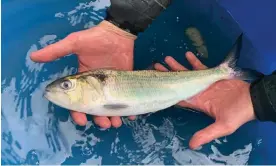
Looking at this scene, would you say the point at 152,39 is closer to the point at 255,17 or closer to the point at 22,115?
the point at 255,17

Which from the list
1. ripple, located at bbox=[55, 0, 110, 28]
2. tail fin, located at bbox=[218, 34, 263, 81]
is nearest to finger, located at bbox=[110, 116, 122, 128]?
tail fin, located at bbox=[218, 34, 263, 81]

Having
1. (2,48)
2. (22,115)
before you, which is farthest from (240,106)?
(2,48)

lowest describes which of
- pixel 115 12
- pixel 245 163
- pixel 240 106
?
pixel 245 163

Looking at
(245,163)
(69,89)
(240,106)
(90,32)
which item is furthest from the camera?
(245,163)

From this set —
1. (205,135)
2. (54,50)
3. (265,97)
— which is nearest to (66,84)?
(54,50)

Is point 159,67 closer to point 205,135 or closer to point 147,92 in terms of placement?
point 147,92

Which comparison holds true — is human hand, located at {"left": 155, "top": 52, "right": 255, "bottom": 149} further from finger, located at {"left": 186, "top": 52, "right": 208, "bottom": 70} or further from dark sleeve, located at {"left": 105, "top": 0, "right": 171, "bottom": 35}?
dark sleeve, located at {"left": 105, "top": 0, "right": 171, "bottom": 35}
